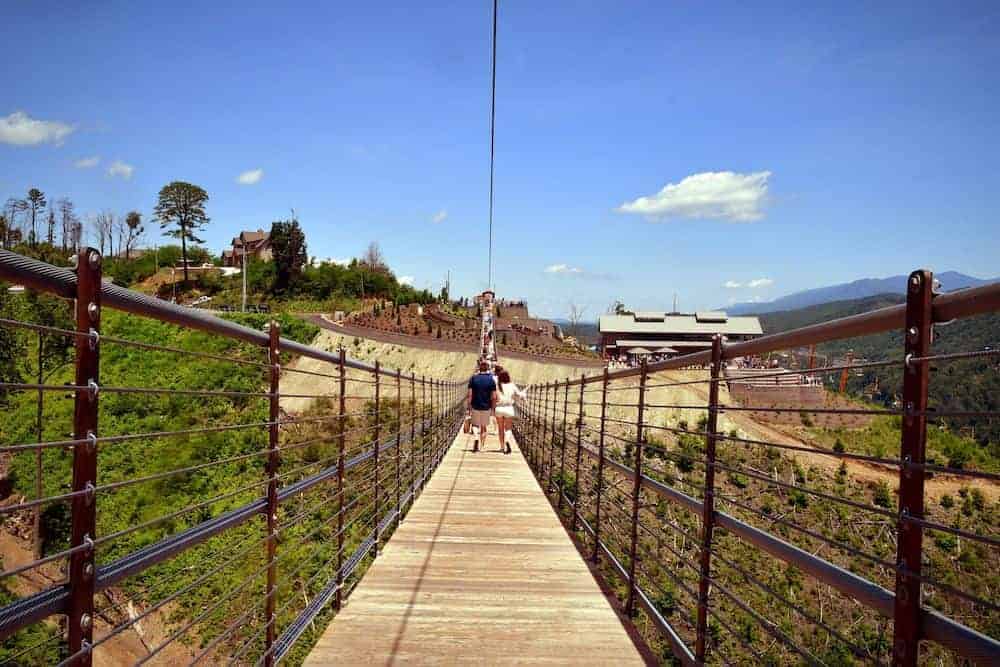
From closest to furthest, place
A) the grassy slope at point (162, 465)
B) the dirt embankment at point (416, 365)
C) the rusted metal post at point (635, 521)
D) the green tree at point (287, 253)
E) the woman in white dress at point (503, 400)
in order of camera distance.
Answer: the rusted metal post at point (635, 521) < the woman in white dress at point (503, 400) < the grassy slope at point (162, 465) < the dirt embankment at point (416, 365) < the green tree at point (287, 253)

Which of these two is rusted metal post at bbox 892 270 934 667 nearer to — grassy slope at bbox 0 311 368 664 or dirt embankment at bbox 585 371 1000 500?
grassy slope at bbox 0 311 368 664

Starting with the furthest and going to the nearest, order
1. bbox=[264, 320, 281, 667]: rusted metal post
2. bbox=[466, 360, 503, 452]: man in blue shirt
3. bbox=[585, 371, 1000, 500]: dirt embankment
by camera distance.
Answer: bbox=[585, 371, 1000, 500]: dirt embankment
bbox=[466, 360, 503, 452]: man in blue shirt
bbox=[264, 320, 281, 667]: rusted metal post

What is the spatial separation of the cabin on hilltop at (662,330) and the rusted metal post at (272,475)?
45162 millimetres

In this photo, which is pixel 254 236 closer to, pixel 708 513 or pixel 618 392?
pixel 618 392

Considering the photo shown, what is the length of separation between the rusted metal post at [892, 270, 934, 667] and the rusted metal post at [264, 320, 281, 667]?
182cm

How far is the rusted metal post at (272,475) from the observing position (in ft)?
7.72

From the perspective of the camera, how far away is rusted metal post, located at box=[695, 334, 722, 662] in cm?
249

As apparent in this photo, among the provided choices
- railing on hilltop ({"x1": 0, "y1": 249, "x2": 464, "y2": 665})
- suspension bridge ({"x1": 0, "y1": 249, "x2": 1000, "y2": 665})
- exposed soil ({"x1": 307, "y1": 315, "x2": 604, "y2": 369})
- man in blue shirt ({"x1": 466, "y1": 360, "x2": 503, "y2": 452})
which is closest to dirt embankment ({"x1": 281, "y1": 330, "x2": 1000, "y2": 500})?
exposed soil ({"x1": 307, "y1": 315, "x2": 604, "y2": 369})

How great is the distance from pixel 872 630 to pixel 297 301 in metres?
53.3

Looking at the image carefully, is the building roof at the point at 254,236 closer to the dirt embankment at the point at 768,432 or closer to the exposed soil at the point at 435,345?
the exposed soil at the point at 435,345

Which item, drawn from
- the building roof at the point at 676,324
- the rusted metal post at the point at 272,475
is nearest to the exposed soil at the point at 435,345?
the building roof at the point at 676,324

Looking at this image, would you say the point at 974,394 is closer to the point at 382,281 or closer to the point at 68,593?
the point at 68,593

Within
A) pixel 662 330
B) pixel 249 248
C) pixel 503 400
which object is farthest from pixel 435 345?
pixel 249 248

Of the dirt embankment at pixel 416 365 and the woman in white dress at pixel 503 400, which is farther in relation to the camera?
the dirt embankment at pixel 416 365
